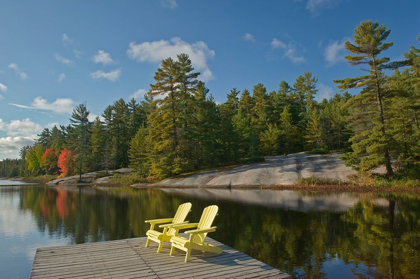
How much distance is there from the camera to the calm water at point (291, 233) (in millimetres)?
7379

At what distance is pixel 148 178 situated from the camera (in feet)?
139

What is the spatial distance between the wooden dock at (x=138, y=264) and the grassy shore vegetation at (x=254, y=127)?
2257 cm

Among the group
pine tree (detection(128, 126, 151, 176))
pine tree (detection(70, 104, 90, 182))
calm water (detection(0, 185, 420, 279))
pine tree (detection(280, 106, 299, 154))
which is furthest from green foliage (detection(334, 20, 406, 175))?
pine tree (detection(70, 104, 90, 182))

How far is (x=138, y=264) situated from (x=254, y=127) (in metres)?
Answer: 42.9

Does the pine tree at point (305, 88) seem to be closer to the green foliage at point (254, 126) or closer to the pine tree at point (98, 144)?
the green foliage at point (254, 126)

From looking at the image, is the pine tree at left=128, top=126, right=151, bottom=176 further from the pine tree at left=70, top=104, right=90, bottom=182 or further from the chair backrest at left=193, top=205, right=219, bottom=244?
the chair backrest at left=193, top=205, right=219, bottom=244

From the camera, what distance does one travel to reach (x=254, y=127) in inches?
1884

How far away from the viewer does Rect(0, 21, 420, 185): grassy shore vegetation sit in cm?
2606

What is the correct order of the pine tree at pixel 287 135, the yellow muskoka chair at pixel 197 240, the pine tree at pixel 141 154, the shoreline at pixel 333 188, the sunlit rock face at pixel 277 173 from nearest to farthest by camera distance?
the yellow muskoka chair at pixel 197 240 → the shoreline at pixel 333 188 → the sunlit rock face at pixel 277 173 → the pine tree at pixel 141 154 → the pine tree at pixel 287 135

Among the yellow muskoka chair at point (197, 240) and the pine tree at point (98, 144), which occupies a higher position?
the pine tree at point (98, 144)

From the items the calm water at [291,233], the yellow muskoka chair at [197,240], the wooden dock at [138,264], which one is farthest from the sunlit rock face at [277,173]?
the wooden dock at [138,264]

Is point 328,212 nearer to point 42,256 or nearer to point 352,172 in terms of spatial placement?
point 42,256

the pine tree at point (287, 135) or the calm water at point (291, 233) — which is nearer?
the calm water at point (291, 233)

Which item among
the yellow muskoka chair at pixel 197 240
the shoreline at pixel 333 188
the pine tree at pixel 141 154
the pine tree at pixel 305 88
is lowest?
the shoreline at pixel 333 188
